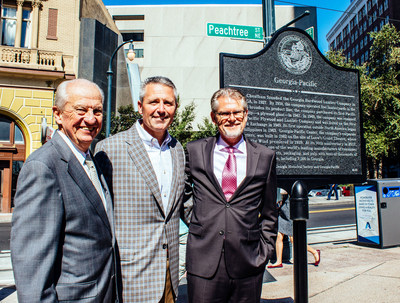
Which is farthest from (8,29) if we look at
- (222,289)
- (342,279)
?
(222,289)

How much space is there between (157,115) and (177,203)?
2.15ft

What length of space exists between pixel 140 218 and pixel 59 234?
0.65 m

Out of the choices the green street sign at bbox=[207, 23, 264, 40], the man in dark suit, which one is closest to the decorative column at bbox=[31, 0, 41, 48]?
the green street sign at bbox=[207, 23, 264, 40]

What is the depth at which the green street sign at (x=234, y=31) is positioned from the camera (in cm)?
548

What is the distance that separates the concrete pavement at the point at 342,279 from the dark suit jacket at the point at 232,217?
6.51 feet

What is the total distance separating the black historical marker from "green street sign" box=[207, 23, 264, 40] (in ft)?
6.29

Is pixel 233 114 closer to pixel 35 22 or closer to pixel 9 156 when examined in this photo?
pixel 9 156

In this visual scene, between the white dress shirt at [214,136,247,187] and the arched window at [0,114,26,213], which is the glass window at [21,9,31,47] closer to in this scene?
the arched window at [0,114,26,213]

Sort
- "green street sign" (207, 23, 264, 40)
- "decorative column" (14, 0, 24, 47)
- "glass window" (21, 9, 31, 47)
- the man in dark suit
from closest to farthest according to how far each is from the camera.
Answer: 1. the man in dark suit
2. "green street sign" (207, 23, 264, 40)
3. "decorative column" (14, 0, 24, 47)
4. "glass window" (21, 9, 31, 47)

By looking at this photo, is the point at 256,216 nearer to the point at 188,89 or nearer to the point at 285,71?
the point at 285,71

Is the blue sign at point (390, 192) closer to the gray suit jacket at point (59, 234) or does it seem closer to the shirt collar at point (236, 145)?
the shirt collar at point (236, 145)

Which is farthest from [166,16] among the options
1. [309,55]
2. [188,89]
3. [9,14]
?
[309,55]

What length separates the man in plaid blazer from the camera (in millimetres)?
2113

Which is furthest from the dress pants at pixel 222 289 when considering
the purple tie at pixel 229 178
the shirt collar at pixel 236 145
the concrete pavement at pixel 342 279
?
the concrete pavement at pixel 342 279
